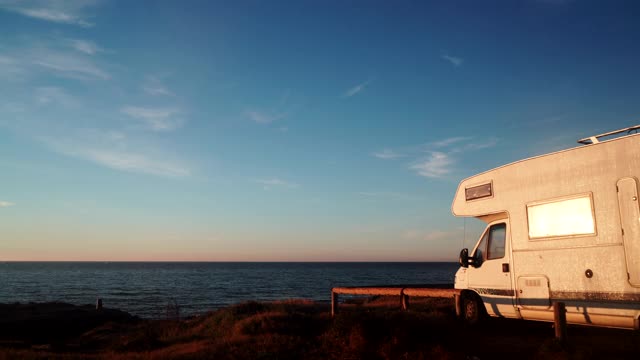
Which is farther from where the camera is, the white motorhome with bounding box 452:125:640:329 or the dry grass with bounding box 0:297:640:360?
the dry grass with bounding box 0:297:640:360

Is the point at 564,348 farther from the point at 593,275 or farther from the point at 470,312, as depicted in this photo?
the point at 470,312

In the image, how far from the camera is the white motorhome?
8148 mm

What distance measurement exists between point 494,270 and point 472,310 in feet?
3.73

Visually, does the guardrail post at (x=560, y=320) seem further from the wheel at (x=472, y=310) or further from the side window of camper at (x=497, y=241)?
the wheel at (x=472, y=310)

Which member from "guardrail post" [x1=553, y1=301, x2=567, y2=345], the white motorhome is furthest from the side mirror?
"guardrail post" [x1=553, y1=301, x2=567, y2=345]

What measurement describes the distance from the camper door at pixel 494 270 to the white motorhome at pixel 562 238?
2 centimetres

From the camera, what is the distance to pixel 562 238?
905 cm

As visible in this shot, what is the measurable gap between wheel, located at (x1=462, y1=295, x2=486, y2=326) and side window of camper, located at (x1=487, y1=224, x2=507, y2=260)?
104 cm

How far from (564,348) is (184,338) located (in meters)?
10.1

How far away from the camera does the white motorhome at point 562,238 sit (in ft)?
26.7

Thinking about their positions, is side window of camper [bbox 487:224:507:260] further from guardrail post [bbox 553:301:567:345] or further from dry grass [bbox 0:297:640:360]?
guardrail post [bbox 553:301:567:345]

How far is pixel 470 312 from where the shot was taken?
10992mm

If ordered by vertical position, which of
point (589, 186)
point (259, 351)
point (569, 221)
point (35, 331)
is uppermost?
point (589, 186)

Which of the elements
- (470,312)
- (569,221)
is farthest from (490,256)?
(569,221)
